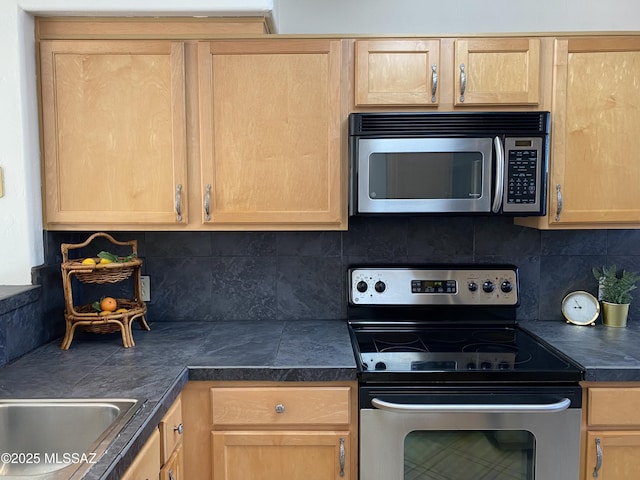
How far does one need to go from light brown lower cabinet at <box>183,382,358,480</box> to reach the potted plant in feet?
4.03

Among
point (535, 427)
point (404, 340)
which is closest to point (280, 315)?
point (404, 340)

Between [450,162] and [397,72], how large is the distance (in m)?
0.39

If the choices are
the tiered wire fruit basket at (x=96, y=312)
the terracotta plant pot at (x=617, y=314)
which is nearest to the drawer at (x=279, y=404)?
the tiered wire fruit basket at (x=96, y=312)

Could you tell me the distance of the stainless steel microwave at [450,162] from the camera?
1.77 m

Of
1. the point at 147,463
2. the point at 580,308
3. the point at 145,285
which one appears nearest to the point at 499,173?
the point at 580,308

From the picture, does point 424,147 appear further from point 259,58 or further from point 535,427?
point 535,427

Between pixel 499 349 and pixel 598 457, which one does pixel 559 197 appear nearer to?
pixel 499 349

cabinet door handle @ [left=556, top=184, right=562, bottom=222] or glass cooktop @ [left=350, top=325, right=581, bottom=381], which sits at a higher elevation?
cabinet door handle @ [left=556, top=184, right=562, bottom=222]

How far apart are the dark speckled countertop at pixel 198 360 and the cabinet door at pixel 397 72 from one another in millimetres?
942

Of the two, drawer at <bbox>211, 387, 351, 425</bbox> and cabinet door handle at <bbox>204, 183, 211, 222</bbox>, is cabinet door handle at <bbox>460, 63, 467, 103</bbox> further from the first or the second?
drawer at <bbox>211, 387, 351, 425</bbox>

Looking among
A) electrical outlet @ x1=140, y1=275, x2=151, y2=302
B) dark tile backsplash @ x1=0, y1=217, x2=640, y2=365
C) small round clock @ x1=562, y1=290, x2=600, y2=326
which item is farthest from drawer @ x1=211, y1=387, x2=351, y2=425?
small round clock @ x1=562, y1=290, x2=600, y2=326

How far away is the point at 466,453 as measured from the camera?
1.58 meters

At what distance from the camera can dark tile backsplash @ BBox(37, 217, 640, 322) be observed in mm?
2180

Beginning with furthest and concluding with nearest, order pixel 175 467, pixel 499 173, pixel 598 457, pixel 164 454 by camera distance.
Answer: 1. pixel 499 173
2. pixel 598 457
3. pixel 175 467
4. pixel 164 454
